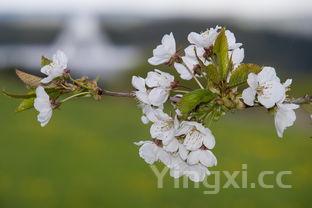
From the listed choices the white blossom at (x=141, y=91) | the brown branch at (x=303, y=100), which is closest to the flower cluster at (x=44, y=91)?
the white blossom at (x=141, y=91)

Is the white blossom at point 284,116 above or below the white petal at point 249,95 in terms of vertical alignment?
below

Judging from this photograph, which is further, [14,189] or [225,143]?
[225,143]

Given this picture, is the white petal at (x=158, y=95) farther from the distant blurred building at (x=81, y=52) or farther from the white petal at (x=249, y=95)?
the distant blurred building at (x=81, y=52)

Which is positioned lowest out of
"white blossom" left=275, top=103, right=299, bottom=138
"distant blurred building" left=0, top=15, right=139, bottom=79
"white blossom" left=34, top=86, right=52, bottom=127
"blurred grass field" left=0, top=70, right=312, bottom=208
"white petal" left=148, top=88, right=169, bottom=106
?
"white blossom" left=275, top=103, right=299, bottom=138

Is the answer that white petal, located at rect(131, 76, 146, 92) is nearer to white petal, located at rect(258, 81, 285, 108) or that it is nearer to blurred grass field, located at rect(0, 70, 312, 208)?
white petal, located at rect(258, 81, 285, 108)

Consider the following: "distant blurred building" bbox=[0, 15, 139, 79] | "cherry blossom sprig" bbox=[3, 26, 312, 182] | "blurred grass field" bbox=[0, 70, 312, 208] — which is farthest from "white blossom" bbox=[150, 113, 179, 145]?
"distant blurred building" bbox=[0, 15, 139, 79]

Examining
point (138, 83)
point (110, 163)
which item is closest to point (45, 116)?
point (138, 83)

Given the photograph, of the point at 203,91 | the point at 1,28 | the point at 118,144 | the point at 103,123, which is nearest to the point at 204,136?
the point at 203,91

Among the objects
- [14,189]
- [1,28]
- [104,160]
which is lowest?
[14,189]

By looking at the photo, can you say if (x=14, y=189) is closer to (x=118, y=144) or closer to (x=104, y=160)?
(x=104, y=160)
